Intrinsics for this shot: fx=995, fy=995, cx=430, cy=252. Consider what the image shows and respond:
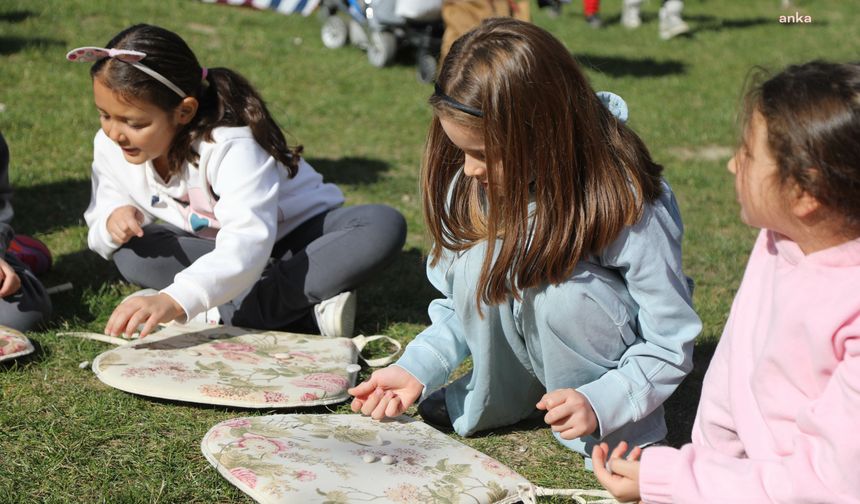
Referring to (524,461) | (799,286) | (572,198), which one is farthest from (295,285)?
(799,286)

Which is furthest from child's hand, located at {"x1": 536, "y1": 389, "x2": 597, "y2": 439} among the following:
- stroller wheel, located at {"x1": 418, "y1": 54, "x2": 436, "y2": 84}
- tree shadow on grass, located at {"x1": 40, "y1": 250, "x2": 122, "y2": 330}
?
stroller wheel, located at {"x1": 418, "y1": 54, "x2": 436, "y2": 84}

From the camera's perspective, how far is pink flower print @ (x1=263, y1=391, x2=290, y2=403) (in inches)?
86.0

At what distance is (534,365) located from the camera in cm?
207

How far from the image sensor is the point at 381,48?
651cm

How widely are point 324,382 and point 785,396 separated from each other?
3.66 feet

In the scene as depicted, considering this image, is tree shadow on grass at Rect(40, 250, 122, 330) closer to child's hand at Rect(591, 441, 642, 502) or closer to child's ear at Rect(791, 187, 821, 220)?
child's hand at Rect(591, 441, 642, 502)

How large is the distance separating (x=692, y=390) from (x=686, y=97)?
13.6ft

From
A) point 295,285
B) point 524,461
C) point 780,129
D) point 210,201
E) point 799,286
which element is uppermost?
point 780,129

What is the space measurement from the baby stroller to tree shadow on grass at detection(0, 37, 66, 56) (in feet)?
6.06

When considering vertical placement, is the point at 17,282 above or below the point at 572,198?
below

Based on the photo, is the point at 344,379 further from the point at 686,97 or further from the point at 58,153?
the point at 686,97

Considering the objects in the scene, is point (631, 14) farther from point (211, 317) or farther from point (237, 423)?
point (237, 423)

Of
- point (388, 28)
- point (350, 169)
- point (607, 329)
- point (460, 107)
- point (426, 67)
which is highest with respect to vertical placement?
point (460, 107)

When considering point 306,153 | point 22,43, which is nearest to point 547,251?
point 306,153
